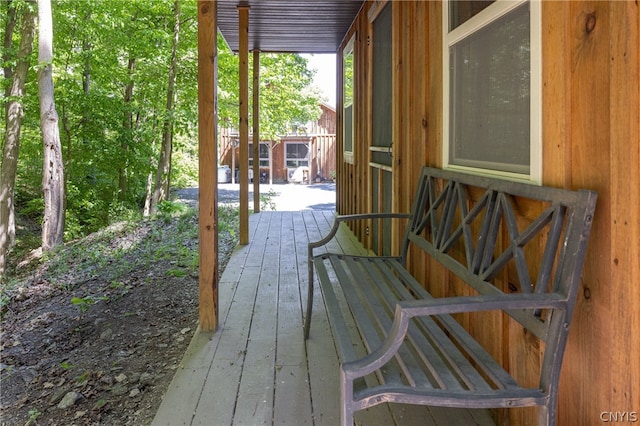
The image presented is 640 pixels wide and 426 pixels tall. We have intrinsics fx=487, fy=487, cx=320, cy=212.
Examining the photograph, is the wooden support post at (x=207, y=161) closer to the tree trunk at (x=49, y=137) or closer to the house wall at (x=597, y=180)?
the house wall at (x=597, y=180)

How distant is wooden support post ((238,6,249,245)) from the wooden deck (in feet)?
5.10

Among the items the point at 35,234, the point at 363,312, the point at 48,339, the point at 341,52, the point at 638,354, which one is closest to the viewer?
the point at 638,354

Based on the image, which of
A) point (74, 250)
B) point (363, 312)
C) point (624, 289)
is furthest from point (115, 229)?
point (624, 289)

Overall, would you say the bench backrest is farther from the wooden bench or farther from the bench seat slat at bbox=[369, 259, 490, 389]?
the bench seat slat at bbox=[369, 259, 490, 389]

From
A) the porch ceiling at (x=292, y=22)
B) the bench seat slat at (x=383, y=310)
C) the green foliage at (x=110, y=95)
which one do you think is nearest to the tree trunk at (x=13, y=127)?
the green foliage at (x=110, y=95)

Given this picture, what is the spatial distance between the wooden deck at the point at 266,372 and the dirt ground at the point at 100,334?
20cm

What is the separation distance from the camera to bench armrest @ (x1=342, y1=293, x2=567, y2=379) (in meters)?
1.17

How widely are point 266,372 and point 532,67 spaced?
1657mm

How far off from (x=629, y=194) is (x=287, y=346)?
184 centimetres

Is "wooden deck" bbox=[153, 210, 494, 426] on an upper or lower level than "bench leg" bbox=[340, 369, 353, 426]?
lower

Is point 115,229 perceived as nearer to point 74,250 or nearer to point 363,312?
point 74,250

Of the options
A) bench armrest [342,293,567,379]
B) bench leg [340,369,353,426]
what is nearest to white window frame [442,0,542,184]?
bench armrest [342,293,567,379]

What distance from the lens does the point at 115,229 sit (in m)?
7.84

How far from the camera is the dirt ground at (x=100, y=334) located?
231 centimetres
